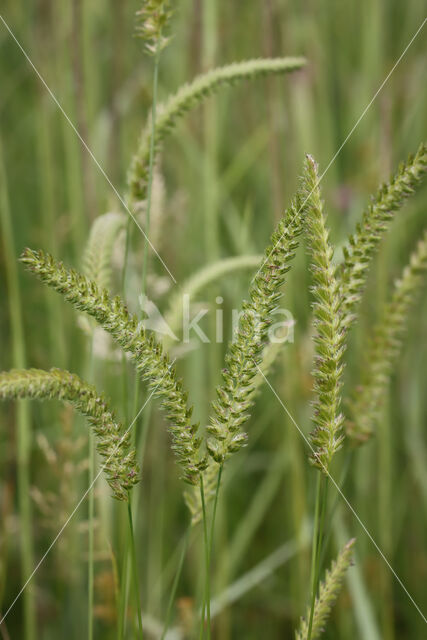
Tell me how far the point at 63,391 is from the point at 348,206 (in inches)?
47.4

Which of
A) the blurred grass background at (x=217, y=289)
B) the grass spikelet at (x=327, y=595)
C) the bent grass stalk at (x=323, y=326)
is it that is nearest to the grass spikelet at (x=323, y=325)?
the bent grass stalk at (x=323, y=326)

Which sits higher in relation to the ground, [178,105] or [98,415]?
[178,105]

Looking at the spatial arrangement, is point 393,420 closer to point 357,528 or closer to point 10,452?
point 357,528

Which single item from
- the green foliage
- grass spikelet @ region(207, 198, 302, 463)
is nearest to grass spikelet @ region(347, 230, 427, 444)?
the green foliage

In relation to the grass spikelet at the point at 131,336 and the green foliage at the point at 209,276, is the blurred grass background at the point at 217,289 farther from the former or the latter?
the grass spikelet at the point at 131,336

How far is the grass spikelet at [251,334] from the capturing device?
0.42 meters

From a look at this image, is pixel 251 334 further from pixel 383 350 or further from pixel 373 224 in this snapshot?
pixel 383 350

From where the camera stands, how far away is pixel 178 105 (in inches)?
25.8

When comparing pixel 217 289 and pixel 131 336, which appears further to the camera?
pixel 217 289

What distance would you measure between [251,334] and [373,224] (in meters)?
0.14

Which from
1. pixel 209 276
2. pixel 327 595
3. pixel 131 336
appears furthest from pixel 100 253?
pixel 327 595

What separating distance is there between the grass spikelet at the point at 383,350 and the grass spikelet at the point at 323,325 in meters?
0.23

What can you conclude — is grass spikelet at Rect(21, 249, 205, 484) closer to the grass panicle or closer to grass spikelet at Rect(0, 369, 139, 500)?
grass spikelet at Rect(0, 369, 139, 500)

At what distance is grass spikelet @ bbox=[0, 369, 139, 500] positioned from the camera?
424mm
